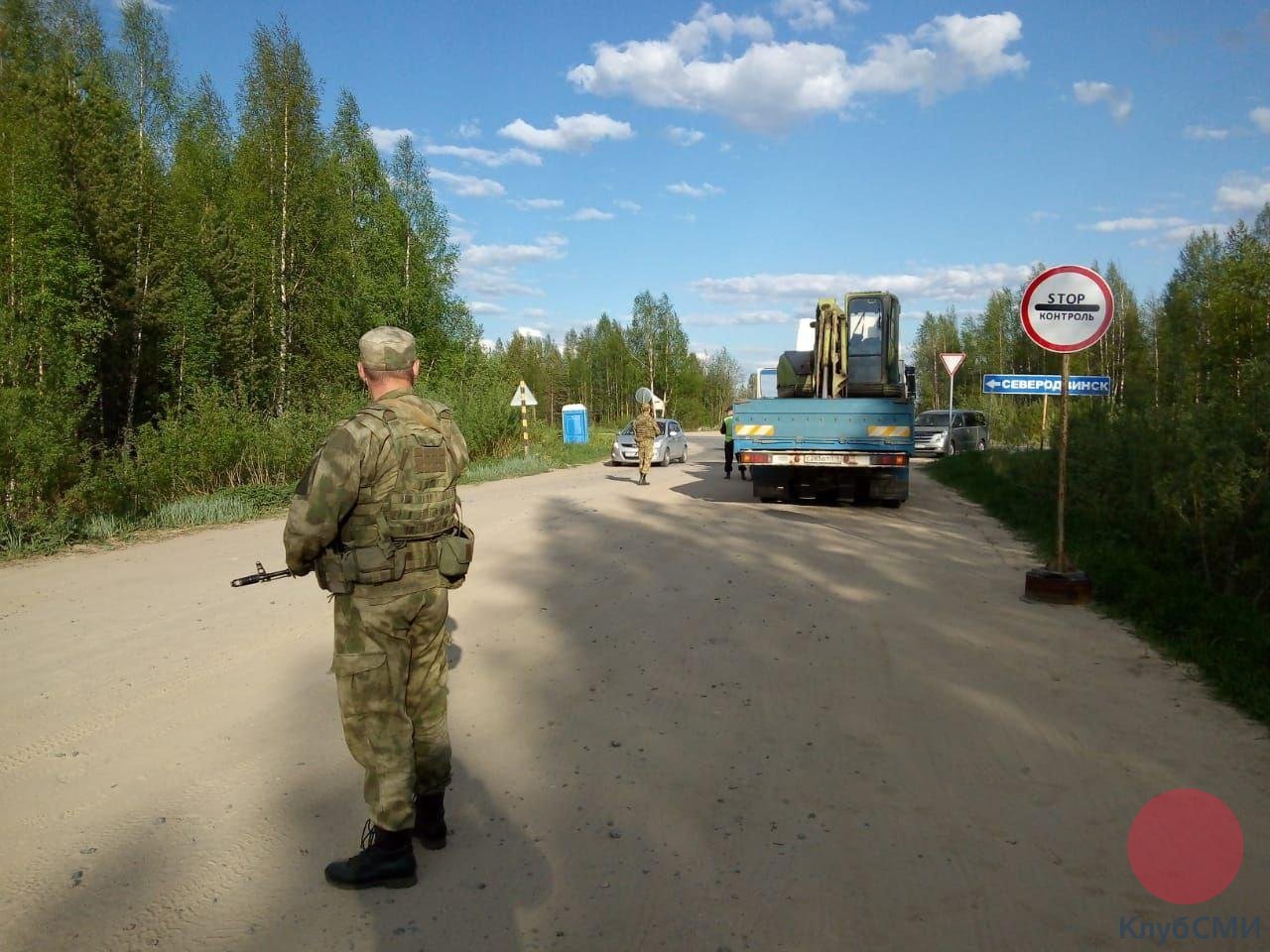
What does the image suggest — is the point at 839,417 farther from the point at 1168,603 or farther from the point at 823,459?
the point at 1168,603

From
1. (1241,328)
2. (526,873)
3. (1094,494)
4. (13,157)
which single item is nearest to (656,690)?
(526,873)

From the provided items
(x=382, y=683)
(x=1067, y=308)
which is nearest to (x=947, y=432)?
(x=1067, y=308)

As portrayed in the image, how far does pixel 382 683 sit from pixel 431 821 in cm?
64

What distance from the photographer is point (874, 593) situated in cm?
765

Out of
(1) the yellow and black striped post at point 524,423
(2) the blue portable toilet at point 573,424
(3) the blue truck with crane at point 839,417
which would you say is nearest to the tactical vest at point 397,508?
(3) the blue truck with crane at point 839,417

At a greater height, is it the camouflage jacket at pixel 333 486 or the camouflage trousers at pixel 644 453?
the camouflage jacket at pixel 333 486

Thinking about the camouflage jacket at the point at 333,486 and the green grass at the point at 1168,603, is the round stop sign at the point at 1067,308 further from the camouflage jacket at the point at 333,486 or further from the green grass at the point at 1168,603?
the camouflage jacket at the point at 333,486

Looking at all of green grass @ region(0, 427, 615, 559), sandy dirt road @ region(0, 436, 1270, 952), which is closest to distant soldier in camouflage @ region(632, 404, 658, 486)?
green grass @ region(0, 427, 615, 559)

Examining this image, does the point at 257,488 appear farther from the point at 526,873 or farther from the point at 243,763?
the point at 526,873

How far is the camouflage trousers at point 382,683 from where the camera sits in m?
3.20

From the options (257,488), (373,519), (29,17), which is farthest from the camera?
(29,17)

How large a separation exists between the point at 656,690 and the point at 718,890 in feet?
7.02

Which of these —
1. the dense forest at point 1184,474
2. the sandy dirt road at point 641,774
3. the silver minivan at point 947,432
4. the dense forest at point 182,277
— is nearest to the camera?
the sandy dirt road at point 641,774

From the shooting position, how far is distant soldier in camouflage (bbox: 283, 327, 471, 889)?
3168 mm
